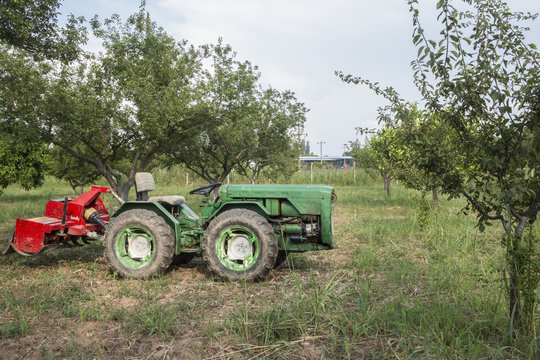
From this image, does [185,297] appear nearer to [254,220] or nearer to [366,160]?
[254,220]

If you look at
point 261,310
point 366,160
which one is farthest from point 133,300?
point 366,160

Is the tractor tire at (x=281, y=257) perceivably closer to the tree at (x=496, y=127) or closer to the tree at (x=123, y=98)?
the tree at (x=496, y=127)

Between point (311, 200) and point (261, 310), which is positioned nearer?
point (261, 310)

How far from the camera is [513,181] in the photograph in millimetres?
2838

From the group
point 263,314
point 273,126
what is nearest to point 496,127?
point 263,314

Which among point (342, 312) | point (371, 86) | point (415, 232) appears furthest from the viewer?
point (415, 232)

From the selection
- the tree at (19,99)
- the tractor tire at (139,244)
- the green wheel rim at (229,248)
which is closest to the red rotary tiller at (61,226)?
the tractor tire at (139,244)

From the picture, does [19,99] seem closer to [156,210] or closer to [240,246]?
[156,210]

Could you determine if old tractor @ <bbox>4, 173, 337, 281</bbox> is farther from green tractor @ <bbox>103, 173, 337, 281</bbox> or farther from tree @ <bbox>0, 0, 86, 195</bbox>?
tree @ <bbox>0, 0, 86, 195</bbox>

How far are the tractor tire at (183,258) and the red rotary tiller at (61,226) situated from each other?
110cm

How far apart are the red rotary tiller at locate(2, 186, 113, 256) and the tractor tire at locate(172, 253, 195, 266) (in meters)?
1.10

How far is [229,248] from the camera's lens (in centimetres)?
509

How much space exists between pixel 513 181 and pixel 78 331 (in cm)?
Result: 359

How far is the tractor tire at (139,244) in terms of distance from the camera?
5.13 meters
